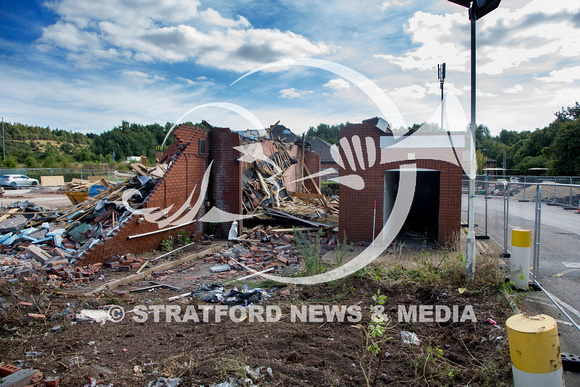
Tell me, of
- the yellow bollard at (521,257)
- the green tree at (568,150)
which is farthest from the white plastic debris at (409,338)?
the green tree at (568,150)

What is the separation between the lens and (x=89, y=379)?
11.3 ft

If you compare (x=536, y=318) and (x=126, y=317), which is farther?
(x=126, y=317)

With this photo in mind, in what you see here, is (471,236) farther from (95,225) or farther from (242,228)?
(95,225)

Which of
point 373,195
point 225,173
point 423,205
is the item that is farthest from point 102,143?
point 373,195

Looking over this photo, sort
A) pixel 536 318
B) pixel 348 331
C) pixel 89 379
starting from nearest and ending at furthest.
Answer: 1. pixel 536 318
2. pixel 89 379
3. pixel 348 331

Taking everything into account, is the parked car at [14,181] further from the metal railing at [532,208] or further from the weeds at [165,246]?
the metal railing at [532,208]

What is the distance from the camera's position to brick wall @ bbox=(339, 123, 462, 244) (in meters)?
10.0

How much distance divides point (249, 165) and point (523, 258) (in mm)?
11439

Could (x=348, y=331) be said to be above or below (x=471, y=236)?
below

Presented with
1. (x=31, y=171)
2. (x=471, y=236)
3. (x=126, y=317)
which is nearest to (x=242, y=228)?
(x=126, y=317)

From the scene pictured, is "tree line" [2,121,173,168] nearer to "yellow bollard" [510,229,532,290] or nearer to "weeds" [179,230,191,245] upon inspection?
"weeds" [179,230,191,245]

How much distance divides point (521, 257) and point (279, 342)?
15.7 feet

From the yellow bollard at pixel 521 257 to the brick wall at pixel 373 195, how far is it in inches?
141

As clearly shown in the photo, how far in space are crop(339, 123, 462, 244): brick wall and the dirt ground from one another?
4421 millimetres
